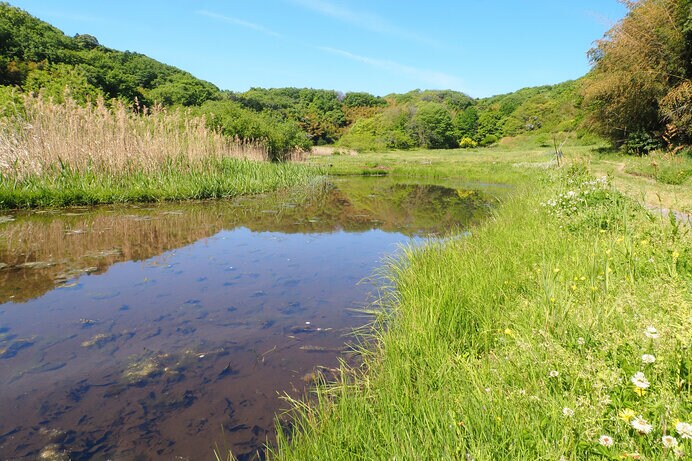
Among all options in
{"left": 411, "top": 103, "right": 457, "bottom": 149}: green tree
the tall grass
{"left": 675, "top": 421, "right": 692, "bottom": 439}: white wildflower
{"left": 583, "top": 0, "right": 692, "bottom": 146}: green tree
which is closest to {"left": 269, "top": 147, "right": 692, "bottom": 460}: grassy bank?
{"left": 675, "top": 421, "right": 692, "bottom": 439}: white wildflower

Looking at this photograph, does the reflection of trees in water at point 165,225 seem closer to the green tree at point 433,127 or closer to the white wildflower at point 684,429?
the white wildflower at point 684,429

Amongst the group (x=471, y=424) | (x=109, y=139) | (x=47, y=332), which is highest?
(x=109, y=139)

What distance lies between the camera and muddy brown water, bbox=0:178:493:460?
2588 millimetres

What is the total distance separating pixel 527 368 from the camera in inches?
89.1

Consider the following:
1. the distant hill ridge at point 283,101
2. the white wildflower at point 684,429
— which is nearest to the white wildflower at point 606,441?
the white wildflower at point 684,429

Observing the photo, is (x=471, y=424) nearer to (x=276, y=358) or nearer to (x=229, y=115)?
(x=276, y=358)

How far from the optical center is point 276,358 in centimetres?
347

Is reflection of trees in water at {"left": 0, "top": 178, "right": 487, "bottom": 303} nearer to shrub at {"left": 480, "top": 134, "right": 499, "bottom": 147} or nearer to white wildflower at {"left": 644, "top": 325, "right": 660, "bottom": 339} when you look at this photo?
white wildflower at {"left": 644, "top": 325, "right": 660, "bottom": 339}

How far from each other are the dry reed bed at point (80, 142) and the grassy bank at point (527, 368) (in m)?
10.4

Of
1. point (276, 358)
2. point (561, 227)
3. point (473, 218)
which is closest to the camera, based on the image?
point (276, 358)

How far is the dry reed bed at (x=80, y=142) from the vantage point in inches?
390

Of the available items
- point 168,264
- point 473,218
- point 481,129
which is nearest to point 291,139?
point 473,218

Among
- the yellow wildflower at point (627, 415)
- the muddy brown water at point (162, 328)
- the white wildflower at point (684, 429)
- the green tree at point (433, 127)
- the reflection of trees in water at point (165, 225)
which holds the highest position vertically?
the green tree at point (433, 127)

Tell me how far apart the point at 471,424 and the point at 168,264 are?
18.1 feet
